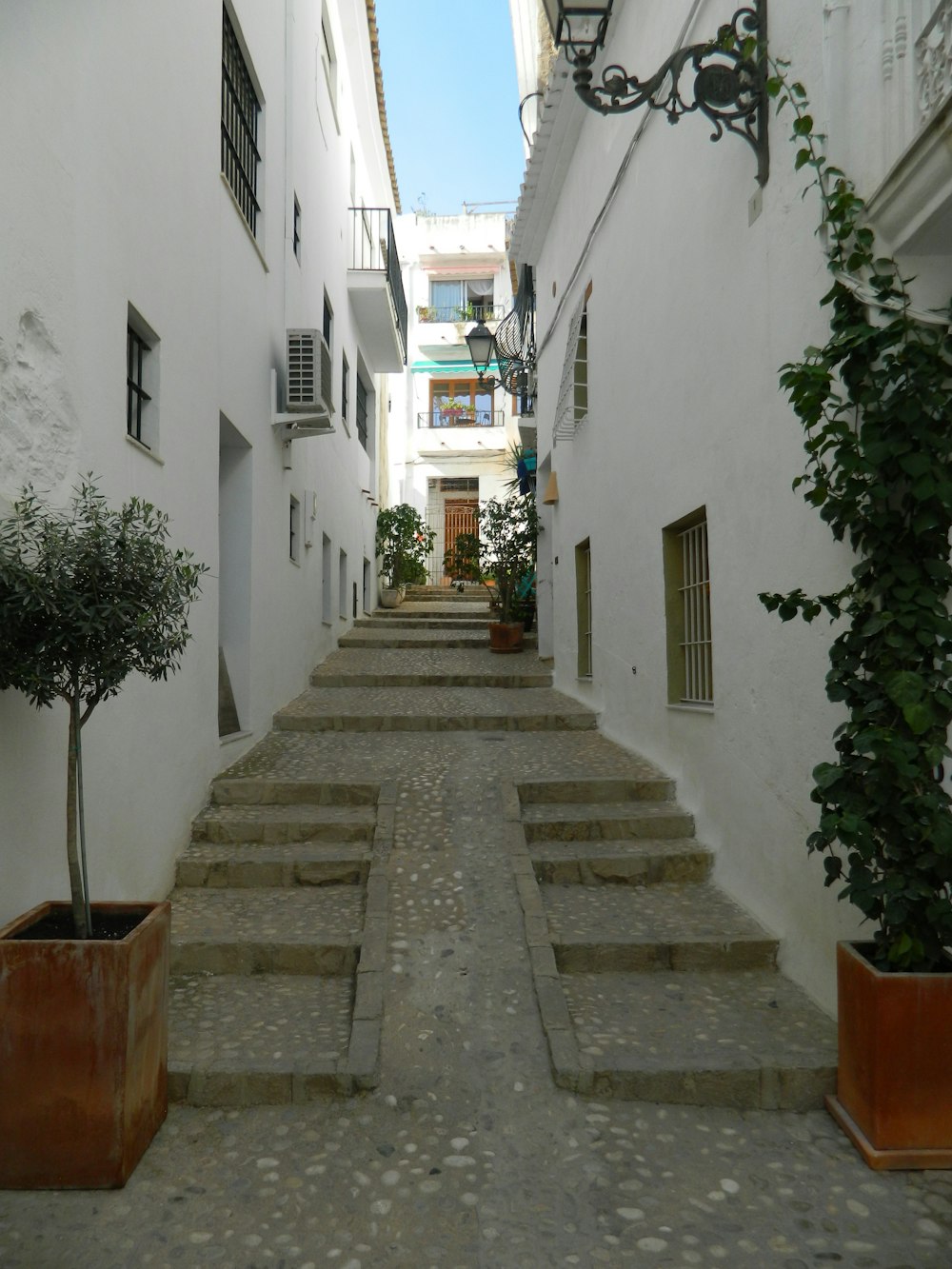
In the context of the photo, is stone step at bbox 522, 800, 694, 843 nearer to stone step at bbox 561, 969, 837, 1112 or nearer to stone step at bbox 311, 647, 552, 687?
stone step at bbox 561, 969, 837, 1112

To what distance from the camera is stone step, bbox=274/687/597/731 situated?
8.34 m

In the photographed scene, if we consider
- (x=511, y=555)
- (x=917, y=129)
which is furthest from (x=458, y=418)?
(x=917, y=129)

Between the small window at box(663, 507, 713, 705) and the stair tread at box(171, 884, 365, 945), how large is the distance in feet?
8.23

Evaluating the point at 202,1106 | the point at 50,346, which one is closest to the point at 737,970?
the point at 202,1106

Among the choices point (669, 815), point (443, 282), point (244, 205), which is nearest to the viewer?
point (669, 815)

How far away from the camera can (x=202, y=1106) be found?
3518mm

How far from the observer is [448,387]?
82.8 feet

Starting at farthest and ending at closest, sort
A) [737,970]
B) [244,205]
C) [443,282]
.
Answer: [443,282] → [244,205] → [737,970]

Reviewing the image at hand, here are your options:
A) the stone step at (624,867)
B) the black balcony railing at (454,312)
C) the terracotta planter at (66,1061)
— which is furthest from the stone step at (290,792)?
the black balcony railing at (454,312)

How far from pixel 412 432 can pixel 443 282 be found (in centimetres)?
472

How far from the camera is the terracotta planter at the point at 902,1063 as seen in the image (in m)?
3.02

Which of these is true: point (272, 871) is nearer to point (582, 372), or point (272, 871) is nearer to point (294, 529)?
point (294, 529)

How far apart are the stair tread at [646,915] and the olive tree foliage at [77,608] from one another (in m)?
2.45

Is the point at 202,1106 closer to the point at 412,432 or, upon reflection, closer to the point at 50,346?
the point at 50,346
